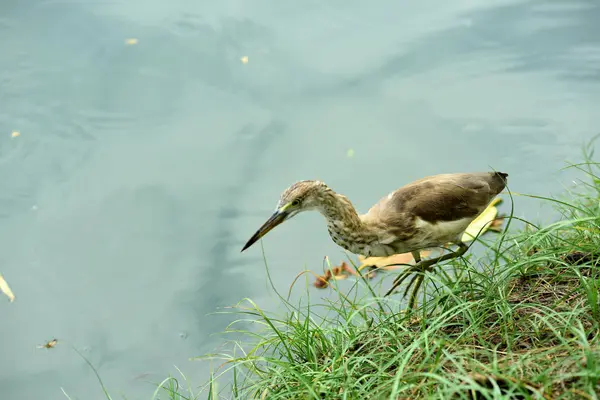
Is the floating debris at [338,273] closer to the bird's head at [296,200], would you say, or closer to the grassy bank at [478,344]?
the grassy bank at [478,344]

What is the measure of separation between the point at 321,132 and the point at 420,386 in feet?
10.1

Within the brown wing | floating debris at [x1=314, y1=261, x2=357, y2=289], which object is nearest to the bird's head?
the brown wing

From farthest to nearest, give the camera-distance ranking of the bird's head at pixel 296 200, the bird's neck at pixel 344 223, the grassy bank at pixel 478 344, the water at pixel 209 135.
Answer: the water at pixel 209 135, the bird's neck at pixel 344 223, the bird's head at pixel 296 200, the grassy bank at pixel 478 344

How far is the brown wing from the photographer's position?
3172 mm

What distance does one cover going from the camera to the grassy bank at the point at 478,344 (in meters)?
2.02

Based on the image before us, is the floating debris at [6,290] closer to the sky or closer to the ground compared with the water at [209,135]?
closer to the ground

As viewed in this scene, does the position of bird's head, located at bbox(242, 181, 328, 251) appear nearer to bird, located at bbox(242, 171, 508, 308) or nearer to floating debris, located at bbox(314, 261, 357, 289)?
bird, located at bbox(242, 171, 508, 308)

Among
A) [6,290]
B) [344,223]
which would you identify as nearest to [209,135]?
[6,290]

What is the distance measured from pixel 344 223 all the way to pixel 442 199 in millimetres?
522

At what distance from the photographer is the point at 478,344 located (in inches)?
96.8

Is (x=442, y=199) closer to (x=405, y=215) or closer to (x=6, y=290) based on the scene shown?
(x=405, y=215)

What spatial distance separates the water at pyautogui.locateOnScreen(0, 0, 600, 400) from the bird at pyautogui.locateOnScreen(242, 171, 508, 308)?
101cm

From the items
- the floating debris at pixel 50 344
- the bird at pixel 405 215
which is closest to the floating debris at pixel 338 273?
the bird at pixel 405 215

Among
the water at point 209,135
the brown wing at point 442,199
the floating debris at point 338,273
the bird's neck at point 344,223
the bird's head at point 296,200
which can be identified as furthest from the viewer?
the floating debris at point 338,273
